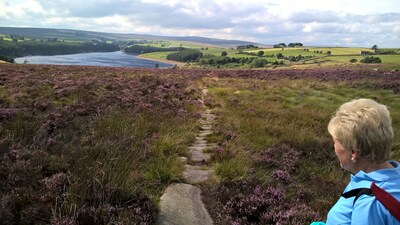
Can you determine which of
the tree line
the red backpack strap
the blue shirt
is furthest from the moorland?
the tree line

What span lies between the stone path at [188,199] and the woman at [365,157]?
2129 millimetres

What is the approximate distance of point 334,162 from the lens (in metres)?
7.43

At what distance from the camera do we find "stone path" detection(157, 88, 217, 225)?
14.1ft

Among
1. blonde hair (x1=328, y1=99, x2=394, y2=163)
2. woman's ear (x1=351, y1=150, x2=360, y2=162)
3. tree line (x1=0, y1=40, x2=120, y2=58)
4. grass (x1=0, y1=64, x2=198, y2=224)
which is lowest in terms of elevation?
tree line (x1=0, y1=40, x2=120, y2=58)

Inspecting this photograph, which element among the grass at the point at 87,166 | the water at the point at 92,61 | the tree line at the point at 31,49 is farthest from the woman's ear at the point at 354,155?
the tree line at the point at 31,49

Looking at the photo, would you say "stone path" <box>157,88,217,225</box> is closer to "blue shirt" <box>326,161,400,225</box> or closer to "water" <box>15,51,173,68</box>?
"blue shirt" <box>326,161,400,225</box>

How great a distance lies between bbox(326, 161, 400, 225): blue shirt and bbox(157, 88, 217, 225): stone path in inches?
88.3

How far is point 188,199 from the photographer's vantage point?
4.89m

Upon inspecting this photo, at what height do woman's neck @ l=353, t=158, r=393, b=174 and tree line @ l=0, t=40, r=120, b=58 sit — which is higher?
woman's neck @ l=353, t=158, r=393, b=174

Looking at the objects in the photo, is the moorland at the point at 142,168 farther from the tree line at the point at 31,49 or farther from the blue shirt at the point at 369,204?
the tree line at the point at 31,49

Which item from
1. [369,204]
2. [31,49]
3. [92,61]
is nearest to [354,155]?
[369,204]

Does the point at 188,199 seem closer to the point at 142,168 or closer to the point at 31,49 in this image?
the point at 142,168

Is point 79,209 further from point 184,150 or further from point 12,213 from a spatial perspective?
point 184,150

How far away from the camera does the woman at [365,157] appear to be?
228 cm
